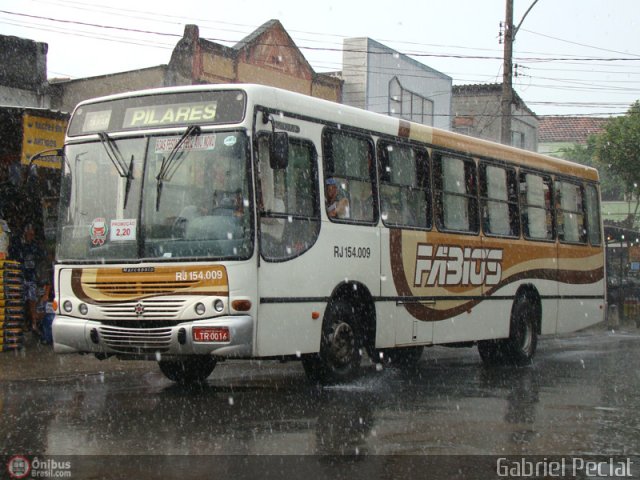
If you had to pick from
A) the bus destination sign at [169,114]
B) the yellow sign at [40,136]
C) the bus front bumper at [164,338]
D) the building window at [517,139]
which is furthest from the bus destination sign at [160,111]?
the building window at [517,139]

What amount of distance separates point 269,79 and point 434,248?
16.9 m

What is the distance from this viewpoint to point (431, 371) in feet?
43.5

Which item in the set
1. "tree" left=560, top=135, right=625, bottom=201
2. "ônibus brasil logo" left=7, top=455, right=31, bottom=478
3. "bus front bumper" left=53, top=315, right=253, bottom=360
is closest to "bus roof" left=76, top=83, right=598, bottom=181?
"bus front bumper" left=53, top=315, right=253, bottom=360

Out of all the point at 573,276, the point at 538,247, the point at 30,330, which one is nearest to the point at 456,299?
the point at 538,247

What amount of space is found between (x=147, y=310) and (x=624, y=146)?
38.6m

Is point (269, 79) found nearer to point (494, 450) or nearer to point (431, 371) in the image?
point (431, 371)

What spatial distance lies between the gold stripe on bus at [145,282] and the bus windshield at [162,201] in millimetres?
130

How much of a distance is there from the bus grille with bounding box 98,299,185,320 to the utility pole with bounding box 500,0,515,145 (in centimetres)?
1475

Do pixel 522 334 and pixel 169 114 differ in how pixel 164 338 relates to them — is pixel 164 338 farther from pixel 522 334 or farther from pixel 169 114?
pixel 522 334

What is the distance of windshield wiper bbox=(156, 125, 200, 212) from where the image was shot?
9586 mm

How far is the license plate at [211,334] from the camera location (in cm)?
912

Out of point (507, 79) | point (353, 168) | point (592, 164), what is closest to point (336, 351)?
point (353, 168)

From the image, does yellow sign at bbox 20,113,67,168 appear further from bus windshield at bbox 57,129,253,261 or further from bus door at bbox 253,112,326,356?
bus door at bbox 253,112,326,356

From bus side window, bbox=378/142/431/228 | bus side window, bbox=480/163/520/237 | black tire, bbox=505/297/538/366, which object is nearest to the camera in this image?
bus side window, bbox=378/142/431/228
